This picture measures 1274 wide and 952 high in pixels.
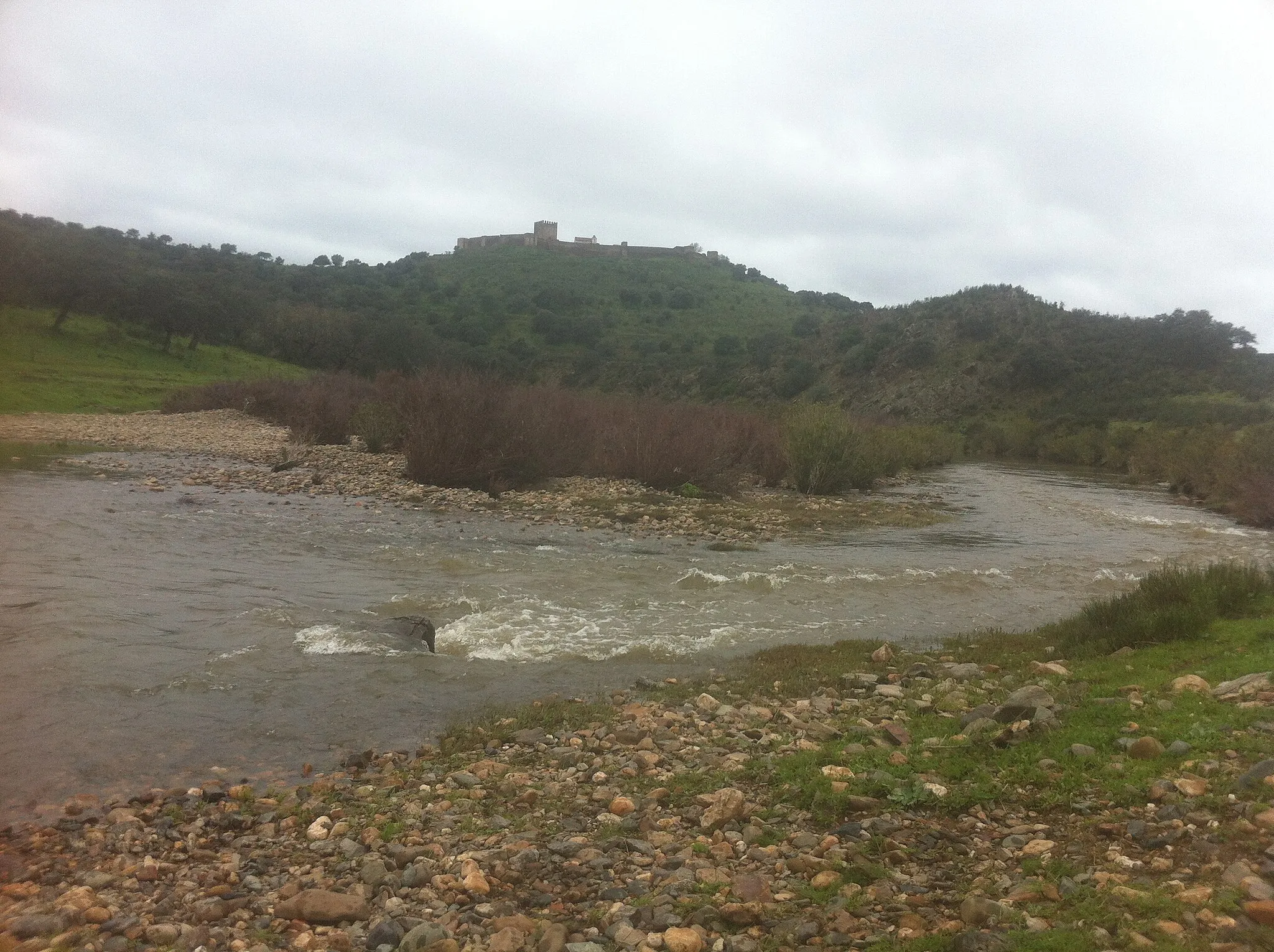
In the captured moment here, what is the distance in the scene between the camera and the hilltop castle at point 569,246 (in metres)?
120

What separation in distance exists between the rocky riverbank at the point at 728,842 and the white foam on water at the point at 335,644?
2763 mm

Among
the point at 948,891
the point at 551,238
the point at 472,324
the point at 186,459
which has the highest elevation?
the point at 551,238

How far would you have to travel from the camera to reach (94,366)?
1766 inches

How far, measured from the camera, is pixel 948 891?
4195mm

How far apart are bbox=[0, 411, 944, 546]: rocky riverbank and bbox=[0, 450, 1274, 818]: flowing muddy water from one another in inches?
49.3

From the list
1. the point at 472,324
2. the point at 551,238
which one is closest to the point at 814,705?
the point at 472,324

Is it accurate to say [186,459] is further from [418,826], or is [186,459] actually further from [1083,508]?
[1083,508]

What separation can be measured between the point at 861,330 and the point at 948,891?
241ft

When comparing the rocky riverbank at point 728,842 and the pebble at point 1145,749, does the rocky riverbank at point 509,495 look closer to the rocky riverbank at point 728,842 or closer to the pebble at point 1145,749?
the rocky riverbank at point 728,842

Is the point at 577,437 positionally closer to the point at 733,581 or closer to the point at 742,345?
the point at 733,581

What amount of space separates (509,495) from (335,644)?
43.0 ft

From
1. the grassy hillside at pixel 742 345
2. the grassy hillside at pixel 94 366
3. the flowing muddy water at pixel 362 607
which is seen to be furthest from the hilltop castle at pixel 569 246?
the flowing muddy water at pixel 362 607

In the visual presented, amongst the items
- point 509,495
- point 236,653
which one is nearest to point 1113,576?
point 509,495

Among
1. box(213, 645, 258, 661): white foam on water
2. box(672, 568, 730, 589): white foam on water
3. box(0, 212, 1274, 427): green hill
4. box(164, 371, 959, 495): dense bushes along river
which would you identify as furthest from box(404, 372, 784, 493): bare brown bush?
box(0, 212, 1274, 427): green hill
